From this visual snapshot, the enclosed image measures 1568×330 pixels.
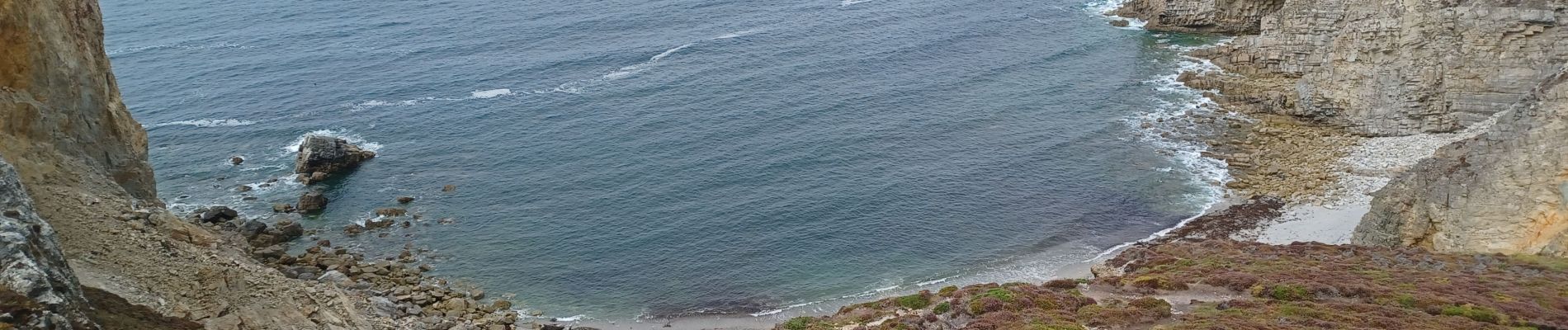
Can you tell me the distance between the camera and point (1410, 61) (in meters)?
77.9

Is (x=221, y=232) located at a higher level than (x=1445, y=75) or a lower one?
lower

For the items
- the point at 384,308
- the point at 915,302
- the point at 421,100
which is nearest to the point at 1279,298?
the point at 915,302

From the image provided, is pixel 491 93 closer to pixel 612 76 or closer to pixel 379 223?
pixel 612 76

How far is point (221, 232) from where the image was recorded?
7306 cm

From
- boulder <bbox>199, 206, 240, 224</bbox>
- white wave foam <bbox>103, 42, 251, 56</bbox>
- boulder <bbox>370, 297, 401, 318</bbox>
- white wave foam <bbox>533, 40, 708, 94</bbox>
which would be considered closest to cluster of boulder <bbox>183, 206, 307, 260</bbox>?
boulder <bbox>199, 206, 240, 224</bbox>

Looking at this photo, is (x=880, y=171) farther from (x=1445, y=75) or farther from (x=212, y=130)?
(x=212, y=130)

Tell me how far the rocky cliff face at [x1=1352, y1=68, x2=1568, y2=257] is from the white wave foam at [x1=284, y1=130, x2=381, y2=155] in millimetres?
77911

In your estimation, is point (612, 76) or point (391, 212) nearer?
point (391, 212)

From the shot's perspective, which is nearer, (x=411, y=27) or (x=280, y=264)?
(x=280, y=264)

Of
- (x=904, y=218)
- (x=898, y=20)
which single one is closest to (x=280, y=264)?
(x=904, y=218)

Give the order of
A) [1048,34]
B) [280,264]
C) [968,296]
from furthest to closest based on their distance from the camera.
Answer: [1048,34] < [280,264] < [968,296]

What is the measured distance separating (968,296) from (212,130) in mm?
77500

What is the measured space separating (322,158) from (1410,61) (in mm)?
85084

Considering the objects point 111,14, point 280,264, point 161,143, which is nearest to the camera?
point 280,264
